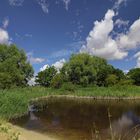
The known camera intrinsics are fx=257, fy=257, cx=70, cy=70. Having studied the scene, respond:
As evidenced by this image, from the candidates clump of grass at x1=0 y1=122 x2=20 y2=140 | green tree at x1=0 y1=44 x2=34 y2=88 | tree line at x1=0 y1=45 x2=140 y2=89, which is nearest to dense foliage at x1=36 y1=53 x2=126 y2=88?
tree line at x1=0 y1=45 x2=140 y2=89

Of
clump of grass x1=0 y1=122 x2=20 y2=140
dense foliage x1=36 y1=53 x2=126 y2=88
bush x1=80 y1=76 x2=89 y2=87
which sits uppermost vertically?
dense foliage x1=36 y1=53 x2=126 y2=88

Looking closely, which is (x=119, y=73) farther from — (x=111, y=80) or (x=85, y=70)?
(x=85, y=70)

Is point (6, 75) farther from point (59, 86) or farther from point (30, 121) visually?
point (30, 121)

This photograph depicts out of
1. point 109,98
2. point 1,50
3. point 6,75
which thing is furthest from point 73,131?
point 1,50

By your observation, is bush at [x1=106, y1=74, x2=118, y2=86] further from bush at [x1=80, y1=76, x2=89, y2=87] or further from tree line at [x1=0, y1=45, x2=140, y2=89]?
bush at [x1=80, y1=76, x2=89, y2=87]

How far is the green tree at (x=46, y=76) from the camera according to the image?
7494cm

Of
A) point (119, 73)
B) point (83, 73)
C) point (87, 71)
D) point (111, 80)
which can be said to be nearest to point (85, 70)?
point (87, 71)

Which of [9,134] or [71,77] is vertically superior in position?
[71,77]

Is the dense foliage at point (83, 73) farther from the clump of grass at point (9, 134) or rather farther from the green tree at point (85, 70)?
the clump of grass at point (9, 134)

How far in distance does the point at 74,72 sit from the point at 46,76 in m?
10.1

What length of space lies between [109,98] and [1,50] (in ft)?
109

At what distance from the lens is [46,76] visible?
75.3 meters

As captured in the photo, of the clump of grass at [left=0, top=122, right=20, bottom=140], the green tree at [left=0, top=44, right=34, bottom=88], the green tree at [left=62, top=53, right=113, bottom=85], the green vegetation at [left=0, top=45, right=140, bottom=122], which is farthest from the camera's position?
the green tree at [left=62, top=53, right=113, bottom=85]

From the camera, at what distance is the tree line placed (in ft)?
216
